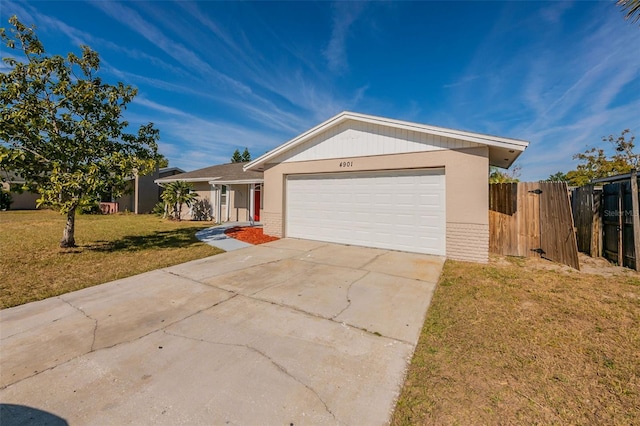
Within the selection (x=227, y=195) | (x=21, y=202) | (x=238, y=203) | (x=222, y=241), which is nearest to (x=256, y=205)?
(x=238, y=203)

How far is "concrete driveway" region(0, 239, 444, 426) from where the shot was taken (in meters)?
2.16

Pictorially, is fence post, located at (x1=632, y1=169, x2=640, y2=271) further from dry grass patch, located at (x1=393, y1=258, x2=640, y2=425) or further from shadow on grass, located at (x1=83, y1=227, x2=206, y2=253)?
shadow on grass, located at (x1=83, y1=227, x2=206, y2=253)

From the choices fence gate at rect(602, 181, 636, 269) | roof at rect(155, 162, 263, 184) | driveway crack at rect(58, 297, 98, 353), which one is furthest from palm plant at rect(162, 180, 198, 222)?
fence gate at rect(602, 181, 636, 269)

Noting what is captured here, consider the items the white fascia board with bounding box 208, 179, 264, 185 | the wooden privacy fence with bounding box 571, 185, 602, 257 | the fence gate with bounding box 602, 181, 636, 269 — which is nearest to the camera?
the fence gate with bounding box 602, 181, 636, 269

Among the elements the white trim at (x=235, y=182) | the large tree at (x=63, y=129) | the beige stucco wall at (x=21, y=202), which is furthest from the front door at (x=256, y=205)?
the beige stucco wall at (x=21, y=202)

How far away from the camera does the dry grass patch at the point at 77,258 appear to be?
17.2ft

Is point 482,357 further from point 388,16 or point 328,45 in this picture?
point 328,45

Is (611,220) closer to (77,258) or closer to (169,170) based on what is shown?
(77,258)

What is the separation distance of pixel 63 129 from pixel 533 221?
1406 cm

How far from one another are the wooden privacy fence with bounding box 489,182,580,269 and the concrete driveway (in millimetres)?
4018

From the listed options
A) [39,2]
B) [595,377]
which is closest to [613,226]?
[595,377]

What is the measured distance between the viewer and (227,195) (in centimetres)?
1670

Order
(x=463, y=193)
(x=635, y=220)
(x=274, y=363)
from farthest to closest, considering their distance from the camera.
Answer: (x=463, y=193) → (x=635, y=220) → (x=274, y=363)

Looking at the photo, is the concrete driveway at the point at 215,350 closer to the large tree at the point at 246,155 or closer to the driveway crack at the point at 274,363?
the driveway crack at the point at 274,363
